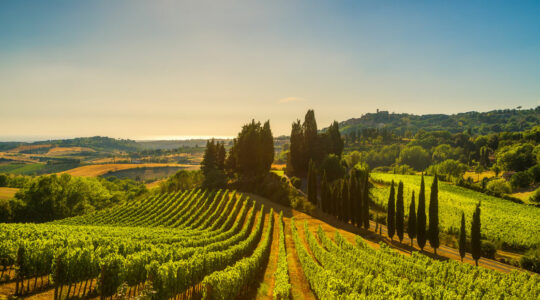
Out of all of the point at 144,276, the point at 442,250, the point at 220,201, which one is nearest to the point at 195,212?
the point at 220,201

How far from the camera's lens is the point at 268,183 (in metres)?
68.5

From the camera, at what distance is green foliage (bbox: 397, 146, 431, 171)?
158125 mm

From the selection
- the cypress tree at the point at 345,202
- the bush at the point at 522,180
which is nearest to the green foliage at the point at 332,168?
the cypress tree at the point at 345,202

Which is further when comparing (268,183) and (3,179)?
(3,179)

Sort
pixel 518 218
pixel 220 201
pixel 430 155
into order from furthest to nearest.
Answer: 1. pixel 430 155
2. pixel 220 201
3. pixel 518 218

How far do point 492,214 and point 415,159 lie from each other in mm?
117481

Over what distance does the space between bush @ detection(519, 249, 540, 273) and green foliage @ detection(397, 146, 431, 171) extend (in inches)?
5314

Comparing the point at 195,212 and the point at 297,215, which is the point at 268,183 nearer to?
the point at 297,215

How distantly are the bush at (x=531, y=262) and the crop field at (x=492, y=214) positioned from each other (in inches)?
349

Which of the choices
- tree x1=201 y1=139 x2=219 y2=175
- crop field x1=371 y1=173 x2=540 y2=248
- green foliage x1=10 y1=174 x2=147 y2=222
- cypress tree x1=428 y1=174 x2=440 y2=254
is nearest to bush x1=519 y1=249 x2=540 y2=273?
crop field x1=371 y1=173 x2=540 y2=248

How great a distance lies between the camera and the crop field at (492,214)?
41369 millimetres

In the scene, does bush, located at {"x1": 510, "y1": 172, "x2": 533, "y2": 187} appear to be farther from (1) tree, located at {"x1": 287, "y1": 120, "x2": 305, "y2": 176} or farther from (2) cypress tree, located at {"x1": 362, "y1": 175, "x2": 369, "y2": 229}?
(2) cypress tree, located at {"x1": 362, "y1": 175, "x2": 369, "y2": 229}

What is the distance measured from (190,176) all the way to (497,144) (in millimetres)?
175030

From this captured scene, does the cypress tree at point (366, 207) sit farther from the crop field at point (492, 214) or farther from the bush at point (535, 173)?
Result: the bush at point (535, 173)
